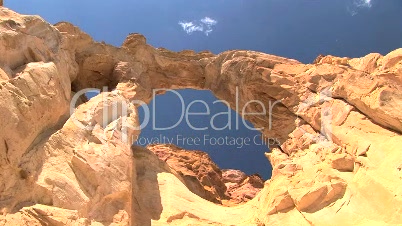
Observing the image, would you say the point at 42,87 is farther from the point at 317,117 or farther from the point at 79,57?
the point at 317,117

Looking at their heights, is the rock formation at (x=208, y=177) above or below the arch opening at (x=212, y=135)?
below

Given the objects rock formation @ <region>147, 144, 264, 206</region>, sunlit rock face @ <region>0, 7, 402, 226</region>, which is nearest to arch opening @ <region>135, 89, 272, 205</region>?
rock formation @ <region>147, 144, 264, 206</region>

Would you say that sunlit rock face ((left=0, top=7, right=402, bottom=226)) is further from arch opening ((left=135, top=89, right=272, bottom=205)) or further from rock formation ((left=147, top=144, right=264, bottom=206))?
arch opening ((left=135, top=89, right=272, bottom=205))

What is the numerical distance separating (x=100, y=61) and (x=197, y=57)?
4.29 metres

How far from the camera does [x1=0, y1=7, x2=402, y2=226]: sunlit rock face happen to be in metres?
8.55

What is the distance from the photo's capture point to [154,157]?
46.7 feet

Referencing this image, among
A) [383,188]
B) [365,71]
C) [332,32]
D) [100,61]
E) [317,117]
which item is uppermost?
[332,32]

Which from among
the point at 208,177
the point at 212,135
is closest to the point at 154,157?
the point at 208,177

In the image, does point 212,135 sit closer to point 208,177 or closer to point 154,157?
point 208,177

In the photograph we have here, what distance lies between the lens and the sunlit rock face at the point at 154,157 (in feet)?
28.0

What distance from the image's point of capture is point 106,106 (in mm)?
12219

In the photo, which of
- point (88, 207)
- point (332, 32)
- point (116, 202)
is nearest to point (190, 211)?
point (116, 202)

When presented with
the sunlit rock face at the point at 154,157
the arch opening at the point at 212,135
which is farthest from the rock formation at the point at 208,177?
the arch opening at the point at 212,135

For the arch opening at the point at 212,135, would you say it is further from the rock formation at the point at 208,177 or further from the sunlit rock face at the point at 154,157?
the sunlit rock face at the point at 154,157
